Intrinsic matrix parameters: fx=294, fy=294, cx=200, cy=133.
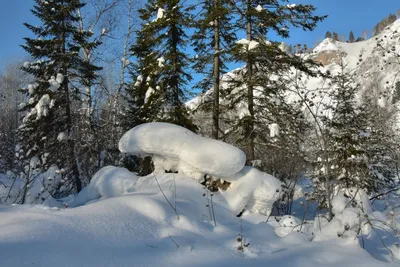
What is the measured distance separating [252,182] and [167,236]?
2213mm

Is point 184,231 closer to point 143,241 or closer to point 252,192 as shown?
point 143,241

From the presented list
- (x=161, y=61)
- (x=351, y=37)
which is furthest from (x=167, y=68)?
(x=351, y=37)

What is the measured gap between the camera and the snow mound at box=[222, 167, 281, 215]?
174 inches

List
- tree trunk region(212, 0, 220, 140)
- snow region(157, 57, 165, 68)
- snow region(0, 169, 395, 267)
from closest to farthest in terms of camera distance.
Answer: snow region(0, 169, 395, 267)
tree trunk region(212, 0, 220, 140)
snow region(157, 57, 165, 68)

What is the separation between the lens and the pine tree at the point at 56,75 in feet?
38.0

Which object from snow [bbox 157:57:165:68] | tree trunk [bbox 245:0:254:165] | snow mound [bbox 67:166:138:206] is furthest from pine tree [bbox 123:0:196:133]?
snow mound [bbox 67:166:138:206]

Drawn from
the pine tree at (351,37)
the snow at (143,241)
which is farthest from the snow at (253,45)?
the pine tree at (351,37)

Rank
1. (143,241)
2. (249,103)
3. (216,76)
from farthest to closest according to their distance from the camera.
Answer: (216,76) → (249,103) → (143,241)

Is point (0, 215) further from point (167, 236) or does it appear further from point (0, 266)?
point (167, 236)

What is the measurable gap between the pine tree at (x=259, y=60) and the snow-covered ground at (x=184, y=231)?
14.3 feet

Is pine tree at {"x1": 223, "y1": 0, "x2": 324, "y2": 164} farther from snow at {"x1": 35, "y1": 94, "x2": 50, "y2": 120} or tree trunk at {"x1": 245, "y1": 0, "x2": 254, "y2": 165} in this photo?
snow at {"x1": 35, "y1": 94, "x2": 50, "y2": 120}

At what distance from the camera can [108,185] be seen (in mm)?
4727

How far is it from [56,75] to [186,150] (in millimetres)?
9579

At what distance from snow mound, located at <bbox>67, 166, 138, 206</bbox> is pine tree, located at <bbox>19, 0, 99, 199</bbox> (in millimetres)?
6908
